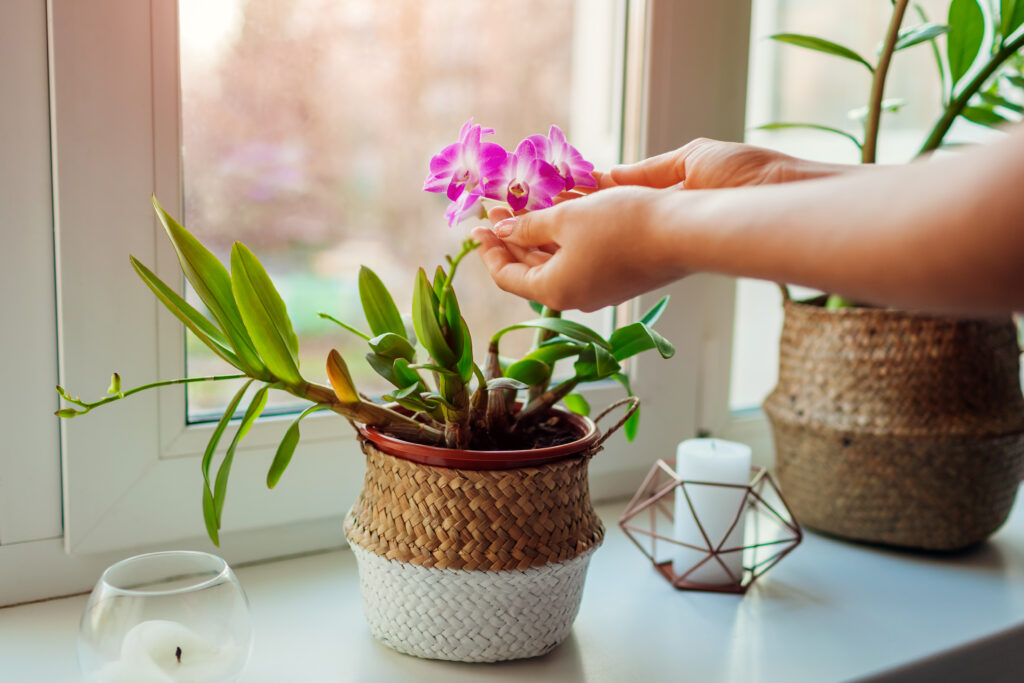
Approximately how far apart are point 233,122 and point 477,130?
32cm

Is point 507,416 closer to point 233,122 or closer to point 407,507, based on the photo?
point 407,507

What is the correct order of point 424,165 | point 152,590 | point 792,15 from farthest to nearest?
point 792,15, point 424,165, point 152,590

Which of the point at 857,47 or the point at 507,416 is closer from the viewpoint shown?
the point at 507,416

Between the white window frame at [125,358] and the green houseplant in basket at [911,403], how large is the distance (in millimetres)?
539

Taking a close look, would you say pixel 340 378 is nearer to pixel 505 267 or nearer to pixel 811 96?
pixel 505 267

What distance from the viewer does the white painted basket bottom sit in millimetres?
670

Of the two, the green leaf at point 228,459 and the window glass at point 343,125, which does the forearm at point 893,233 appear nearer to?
the green leaf at point 228,459

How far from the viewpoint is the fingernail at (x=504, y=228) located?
2.13 ft

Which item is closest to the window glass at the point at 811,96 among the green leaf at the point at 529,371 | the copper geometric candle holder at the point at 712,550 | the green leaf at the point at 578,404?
the copper geometric candle holder at the point at 712,550

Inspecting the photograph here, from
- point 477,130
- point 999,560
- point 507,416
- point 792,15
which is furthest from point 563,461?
point 792,15

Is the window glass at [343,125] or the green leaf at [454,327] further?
the window glass at [343,125]

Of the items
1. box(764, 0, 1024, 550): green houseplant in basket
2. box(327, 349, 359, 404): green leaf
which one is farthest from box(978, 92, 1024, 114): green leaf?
box(327, 349, 359, 404): green leaf

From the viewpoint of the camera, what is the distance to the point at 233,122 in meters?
0.84

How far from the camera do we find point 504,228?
65cm
